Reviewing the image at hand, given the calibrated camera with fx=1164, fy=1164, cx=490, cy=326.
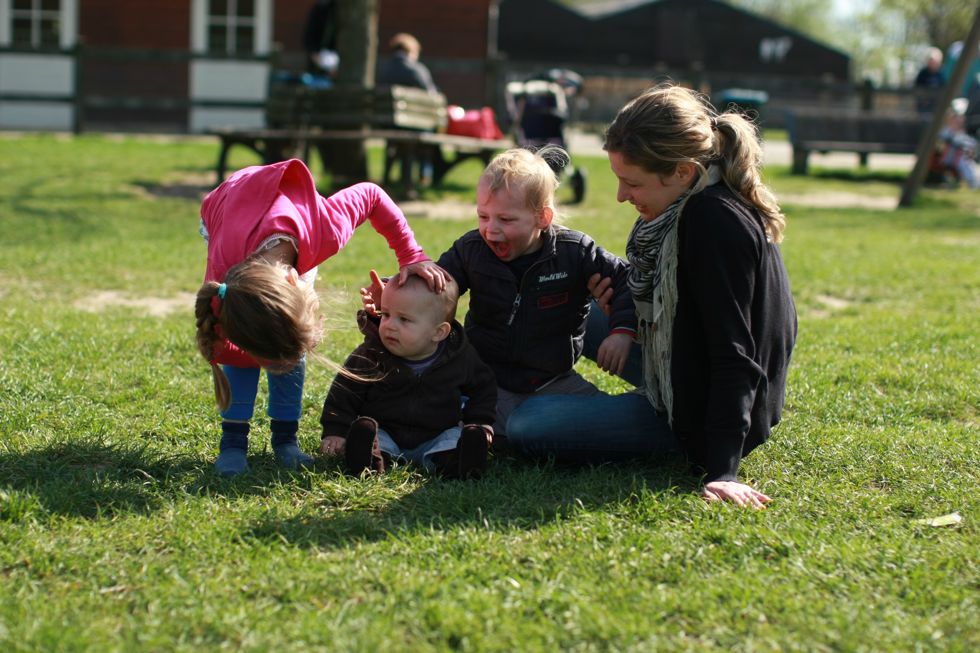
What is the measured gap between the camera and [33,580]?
2.82m

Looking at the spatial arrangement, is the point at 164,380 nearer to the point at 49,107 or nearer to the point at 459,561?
the point at 459,561

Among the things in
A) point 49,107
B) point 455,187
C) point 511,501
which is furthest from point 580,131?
point 511,501

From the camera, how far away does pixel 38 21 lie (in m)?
22.1

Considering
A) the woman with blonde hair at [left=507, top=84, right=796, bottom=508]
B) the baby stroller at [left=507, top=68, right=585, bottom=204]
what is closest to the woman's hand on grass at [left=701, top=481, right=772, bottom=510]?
the woman with blonde hair at [left=507, top=84, right=796, bottom=508]

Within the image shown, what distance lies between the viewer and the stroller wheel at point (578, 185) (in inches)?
469

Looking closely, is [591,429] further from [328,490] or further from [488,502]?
[328,490]

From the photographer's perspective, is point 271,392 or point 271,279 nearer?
point 271,279

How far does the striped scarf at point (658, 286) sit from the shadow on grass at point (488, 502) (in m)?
0.26

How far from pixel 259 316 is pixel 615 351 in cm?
125

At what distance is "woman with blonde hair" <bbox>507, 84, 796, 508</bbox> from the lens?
11.2 feet

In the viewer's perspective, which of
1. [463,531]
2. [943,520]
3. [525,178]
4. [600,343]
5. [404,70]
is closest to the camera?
[463,531]

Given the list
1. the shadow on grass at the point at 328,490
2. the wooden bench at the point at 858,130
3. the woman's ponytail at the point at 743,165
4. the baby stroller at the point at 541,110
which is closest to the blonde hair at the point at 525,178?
the woman's ponytail at the point at 743,165

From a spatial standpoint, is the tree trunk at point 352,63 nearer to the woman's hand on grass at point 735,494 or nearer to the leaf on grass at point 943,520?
the woman's hand on grass at point 735,494

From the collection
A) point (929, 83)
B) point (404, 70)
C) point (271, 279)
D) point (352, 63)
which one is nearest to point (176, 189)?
point (352, 63)
